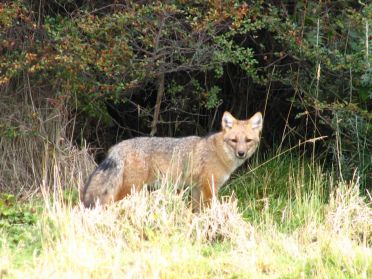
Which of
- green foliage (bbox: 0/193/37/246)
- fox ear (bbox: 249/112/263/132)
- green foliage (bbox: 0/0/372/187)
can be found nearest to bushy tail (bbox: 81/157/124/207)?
green foliage (bbox: 0/193/37/246)

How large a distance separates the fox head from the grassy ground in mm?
871

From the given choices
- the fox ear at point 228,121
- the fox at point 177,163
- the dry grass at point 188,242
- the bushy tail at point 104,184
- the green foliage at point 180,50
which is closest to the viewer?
the dry grass at point 188,242

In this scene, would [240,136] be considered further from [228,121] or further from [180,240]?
[180,240]

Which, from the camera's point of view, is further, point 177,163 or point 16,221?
point 177,163

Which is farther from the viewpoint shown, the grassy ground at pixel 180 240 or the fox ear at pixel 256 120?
the fox ear at pixel 256 120

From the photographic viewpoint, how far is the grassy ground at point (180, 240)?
6.45 metres

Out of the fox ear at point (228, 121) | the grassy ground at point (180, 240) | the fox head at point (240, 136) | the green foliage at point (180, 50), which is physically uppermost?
the green foliage at point (180, 50)

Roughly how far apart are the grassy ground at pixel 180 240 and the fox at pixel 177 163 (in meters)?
0.47

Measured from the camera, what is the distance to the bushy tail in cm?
897

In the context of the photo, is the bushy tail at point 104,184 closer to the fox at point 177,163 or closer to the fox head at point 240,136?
the fox at point 177,163

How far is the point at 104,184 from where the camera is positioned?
9.02 meters

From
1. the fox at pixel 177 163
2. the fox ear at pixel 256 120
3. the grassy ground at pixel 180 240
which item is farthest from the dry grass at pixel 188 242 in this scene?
the fox ear at pixel 256 120

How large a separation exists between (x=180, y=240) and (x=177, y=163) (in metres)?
2.50

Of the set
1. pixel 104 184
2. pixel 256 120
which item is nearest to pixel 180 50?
pixel 256 120
